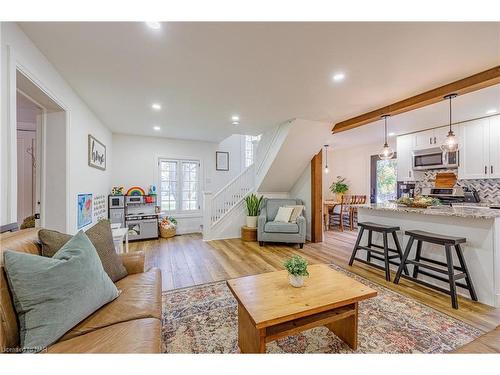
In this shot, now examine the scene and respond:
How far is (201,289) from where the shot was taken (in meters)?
2.46

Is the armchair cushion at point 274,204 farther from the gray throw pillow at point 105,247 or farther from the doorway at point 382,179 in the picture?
the gray throw pillow at point 105,247

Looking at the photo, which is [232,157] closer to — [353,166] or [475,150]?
[353,166]

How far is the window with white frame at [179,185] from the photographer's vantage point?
214 inches

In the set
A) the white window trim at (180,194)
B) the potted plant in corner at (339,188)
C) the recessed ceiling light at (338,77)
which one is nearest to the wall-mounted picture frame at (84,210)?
the white window trim at (180,194)

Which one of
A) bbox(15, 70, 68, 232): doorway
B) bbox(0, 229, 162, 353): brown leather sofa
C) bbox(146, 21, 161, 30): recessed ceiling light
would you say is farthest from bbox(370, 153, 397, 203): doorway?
bbox(15, 70, 68, 232): doorway

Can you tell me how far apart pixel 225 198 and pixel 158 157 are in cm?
195

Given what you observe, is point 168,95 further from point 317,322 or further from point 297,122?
point 317,322

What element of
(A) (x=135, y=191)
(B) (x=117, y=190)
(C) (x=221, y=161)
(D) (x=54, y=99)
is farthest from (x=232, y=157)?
(D) (x=54, y=99)

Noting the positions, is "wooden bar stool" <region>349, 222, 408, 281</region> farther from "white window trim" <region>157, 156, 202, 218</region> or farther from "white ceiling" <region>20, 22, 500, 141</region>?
"white window trim" <region>157, 156, 202, 218</region>

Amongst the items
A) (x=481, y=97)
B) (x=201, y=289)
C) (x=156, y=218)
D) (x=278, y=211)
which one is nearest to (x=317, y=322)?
(x=201, y=289)

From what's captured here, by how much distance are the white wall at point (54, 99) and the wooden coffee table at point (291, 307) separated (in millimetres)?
1759

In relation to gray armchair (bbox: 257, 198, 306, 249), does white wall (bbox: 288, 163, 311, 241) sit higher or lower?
higher

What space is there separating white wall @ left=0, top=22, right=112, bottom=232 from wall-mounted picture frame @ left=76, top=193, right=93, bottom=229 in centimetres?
11

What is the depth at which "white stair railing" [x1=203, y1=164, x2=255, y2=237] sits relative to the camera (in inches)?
185
